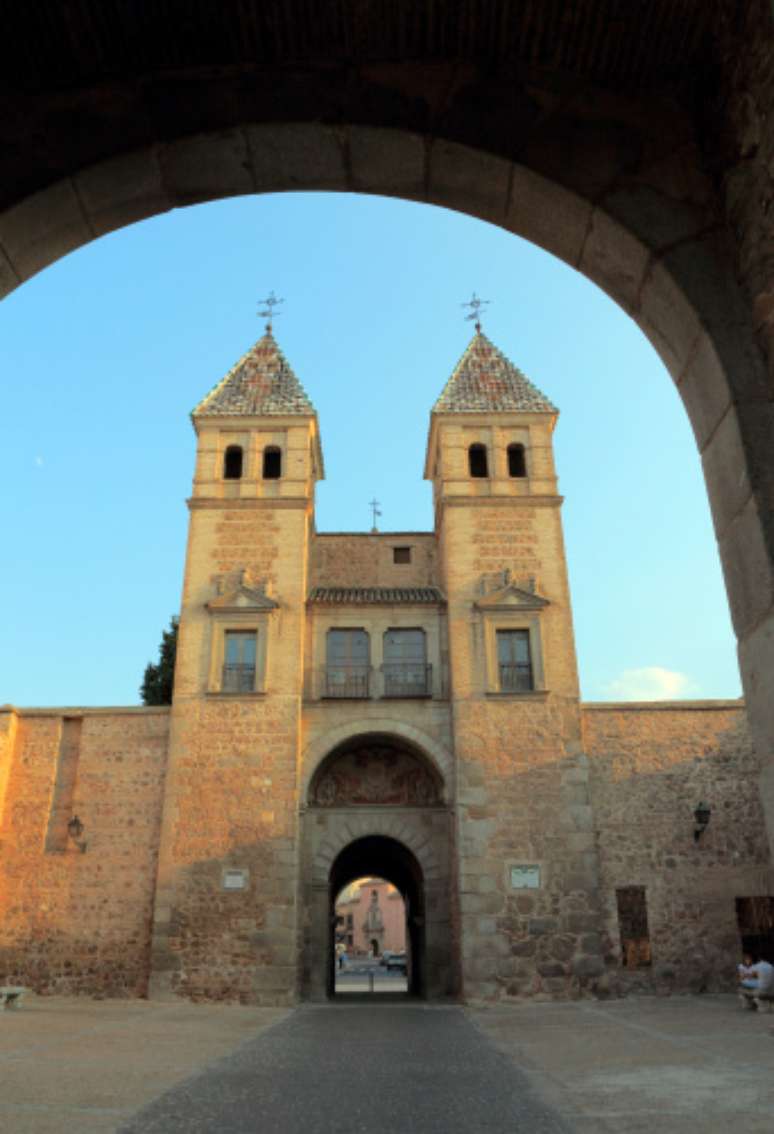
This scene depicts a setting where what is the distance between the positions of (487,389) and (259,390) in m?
5.81

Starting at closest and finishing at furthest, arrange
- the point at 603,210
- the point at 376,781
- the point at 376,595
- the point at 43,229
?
the point at 603,210 < the point at 43,229 < the point at 376,781 < the point at 376,595

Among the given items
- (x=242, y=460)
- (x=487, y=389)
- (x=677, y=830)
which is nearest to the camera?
(x=677, y=830)

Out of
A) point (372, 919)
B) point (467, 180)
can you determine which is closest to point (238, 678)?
point (467, 180)

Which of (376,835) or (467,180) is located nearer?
(467,180)

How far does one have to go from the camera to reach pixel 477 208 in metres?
3.76

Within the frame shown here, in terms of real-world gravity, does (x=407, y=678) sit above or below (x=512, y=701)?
above

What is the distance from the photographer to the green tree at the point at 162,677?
82.5 feet

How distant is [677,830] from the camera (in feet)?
53.0

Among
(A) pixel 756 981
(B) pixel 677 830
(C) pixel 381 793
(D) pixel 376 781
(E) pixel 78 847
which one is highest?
(D) pixel 376 781

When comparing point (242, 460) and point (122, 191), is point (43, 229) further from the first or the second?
point (242, 460)

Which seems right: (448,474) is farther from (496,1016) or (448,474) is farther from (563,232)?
(563,232)

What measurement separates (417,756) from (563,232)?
48.1 ft

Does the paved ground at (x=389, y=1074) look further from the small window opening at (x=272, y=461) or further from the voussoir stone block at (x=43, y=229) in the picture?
the small window opening at (x=272, y=461)

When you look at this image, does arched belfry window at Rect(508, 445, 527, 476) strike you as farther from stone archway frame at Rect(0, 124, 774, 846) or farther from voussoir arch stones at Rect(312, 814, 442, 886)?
stone archway frame at Rect(0, 124, 774, 846)
